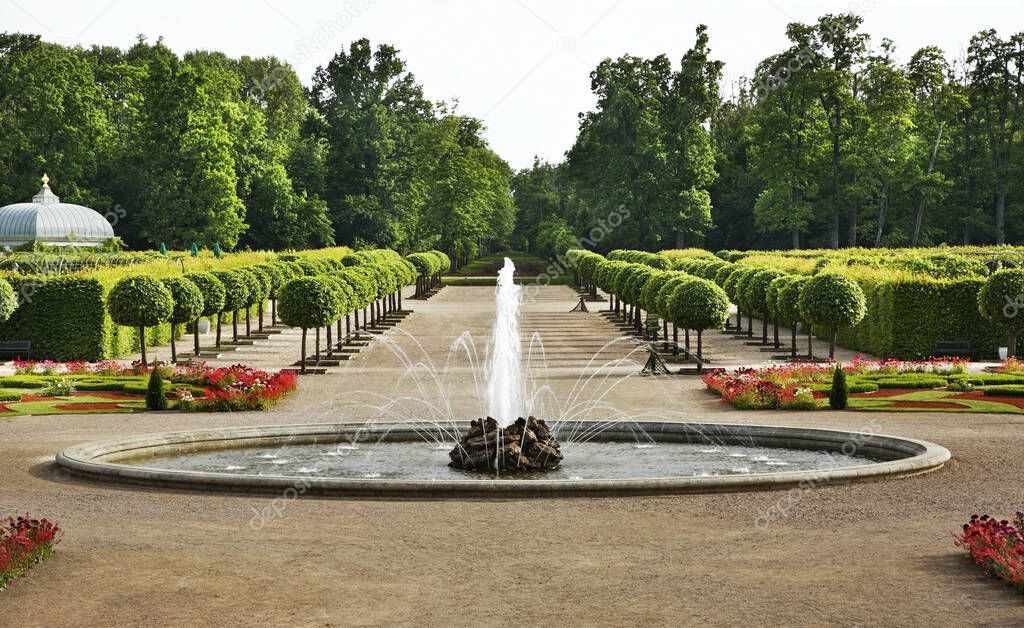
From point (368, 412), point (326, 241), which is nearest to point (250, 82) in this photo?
point (326, 241)

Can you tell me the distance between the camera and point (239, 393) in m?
26.3

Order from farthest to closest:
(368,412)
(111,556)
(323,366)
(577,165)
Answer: (577,165), (323,366), (368,412), (111,556)

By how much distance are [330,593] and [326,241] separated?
296 feet

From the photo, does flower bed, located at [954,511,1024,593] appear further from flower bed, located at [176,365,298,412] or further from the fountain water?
flower bed, located at [176,365,298,412]

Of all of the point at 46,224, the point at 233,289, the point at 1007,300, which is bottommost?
the point at 1007,300

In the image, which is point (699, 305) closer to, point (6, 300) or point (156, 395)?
point (156, 395)

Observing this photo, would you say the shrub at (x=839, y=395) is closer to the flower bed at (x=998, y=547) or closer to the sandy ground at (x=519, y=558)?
the sandy ground at (x=519, y=558)

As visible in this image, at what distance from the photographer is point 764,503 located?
15.3 m

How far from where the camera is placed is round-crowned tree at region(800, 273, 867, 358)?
35656 millimetres

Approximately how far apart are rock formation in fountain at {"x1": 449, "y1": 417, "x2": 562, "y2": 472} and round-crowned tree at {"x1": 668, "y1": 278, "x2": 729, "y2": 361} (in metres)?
17.7

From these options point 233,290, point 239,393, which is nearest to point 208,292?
point 233,290

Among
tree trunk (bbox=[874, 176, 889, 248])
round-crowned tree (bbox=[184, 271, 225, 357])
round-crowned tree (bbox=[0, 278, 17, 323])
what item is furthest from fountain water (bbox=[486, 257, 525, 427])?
tree trunk (bbox=[874, 176, 889, 248])

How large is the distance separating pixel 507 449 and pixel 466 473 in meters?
0.74

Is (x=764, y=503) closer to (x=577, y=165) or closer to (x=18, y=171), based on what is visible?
(x=18, y=171)
